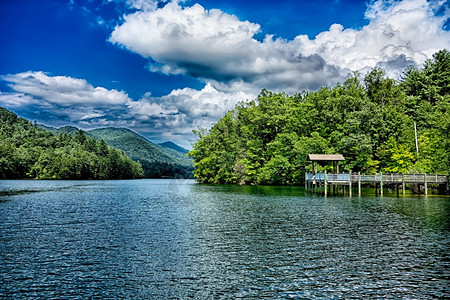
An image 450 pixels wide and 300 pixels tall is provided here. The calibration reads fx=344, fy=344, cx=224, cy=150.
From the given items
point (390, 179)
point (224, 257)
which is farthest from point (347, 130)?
point (224, 257)

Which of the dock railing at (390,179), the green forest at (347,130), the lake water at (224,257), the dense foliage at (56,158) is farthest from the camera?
the dense foliage at (56,158)

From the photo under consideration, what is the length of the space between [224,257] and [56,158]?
12584cm

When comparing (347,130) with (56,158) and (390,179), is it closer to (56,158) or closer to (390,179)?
(390,179)

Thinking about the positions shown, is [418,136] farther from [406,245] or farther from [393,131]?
[406,245]

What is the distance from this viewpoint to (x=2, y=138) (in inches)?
5659

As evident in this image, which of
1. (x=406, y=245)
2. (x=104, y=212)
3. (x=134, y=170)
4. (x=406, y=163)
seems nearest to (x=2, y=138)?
(x=134, y=170)

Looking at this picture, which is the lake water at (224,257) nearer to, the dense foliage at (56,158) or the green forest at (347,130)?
the green forest at (347,130)

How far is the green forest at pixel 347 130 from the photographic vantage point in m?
58.5

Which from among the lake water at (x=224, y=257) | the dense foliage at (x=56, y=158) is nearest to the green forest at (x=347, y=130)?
the lake water at (x=224, y=257)

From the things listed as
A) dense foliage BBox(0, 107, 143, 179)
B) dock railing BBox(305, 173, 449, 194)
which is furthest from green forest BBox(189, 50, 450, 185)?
dense foliage BBox(0, 107, 143, 179)

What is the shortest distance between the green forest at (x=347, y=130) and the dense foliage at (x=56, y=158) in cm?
5963

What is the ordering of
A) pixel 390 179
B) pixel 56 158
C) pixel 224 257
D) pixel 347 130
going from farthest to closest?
pixel 56 158
pixel 347 130
pixel 390 179
pixel 224 257

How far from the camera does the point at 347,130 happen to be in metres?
65.4

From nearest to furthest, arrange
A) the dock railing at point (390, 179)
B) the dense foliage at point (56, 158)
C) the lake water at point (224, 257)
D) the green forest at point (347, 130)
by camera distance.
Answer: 1. the lake water at point (224, 257)
2. the dock railing at point (390, 179)
3. the green forest at point (347, 130)
4. the dense foliage at point (56, 158)
